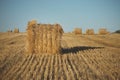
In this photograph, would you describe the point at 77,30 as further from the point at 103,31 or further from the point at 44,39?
the point at 44,39

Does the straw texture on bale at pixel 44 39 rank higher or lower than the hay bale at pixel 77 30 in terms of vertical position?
lower

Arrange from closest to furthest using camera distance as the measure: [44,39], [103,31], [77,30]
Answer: [44,39] → [103,31] → [77,30]

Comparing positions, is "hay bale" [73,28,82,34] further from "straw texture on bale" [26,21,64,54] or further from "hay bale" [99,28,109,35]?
"straw texture on bale" [26,21,64,54]

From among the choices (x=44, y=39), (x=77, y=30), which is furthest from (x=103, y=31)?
(x=44, y=39)

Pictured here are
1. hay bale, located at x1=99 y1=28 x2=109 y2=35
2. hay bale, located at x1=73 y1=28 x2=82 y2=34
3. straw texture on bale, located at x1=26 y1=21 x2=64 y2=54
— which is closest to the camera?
straw texture on bale, located at x1=26 y1=21 x2=64 y2=54

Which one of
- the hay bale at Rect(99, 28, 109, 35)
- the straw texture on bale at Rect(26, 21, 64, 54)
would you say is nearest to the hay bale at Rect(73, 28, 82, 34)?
the hay bale at Rect(99, 28, 109, 35)

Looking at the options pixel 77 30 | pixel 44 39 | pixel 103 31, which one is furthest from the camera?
pixel 77 30

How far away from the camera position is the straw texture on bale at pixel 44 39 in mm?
15844

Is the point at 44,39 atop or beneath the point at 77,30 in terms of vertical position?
beneath

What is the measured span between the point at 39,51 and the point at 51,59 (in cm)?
218

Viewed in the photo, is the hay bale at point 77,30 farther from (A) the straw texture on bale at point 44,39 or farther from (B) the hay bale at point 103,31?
(A) the straw texture on bale at point 44,39

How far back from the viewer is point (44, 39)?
16109 mm

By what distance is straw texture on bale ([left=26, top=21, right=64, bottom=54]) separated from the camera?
1584 centimetres

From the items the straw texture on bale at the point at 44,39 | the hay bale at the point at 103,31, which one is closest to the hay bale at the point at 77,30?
the hay bale at the point at 103,31
